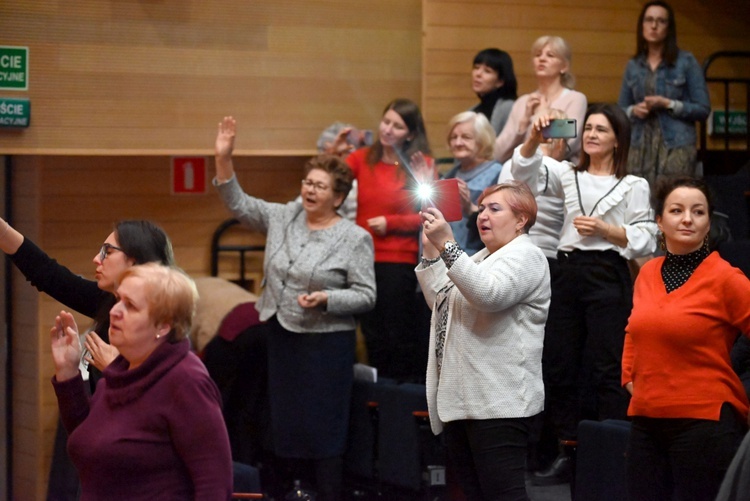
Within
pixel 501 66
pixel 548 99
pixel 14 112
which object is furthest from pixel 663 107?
pixel 14 112

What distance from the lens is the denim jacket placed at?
5523mm

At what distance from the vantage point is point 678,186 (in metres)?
3.49

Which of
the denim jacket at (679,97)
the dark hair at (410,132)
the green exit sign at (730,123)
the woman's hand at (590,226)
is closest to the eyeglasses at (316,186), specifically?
the dark hair at (410,132)

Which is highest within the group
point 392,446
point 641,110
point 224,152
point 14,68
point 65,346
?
point 14,68

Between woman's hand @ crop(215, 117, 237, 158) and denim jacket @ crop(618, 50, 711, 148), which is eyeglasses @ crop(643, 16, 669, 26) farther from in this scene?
woman's hand @ crop(215, 117, 237, 158)

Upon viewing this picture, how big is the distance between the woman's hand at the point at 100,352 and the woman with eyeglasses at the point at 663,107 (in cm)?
334

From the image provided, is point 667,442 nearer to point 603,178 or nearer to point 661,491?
point 661,491

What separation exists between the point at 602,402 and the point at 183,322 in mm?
2209

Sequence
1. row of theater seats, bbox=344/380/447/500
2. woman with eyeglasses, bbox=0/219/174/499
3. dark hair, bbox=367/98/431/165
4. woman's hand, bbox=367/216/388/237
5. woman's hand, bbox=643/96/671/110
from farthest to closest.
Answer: woman's hand, bbox=643/96/671/110 → dark hair, bbox=367/98/431/165 → woman's hand, bbox=367/216/388/237 → row of theater seats, bbox=344/380/447/500 → woman with eyeglasses, bbox=0/219/174/499

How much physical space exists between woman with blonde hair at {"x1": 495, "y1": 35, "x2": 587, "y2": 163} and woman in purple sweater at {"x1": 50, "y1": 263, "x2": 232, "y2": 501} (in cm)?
289

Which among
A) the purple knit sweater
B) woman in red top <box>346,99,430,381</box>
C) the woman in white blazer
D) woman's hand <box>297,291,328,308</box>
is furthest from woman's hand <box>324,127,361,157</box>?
the purple knit sweater

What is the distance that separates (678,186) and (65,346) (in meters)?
1.90

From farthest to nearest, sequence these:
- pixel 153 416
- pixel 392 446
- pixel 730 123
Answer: pixel 730 123, pixel 392 446, pixel 153 416

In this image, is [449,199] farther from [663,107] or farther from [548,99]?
[663,107]
